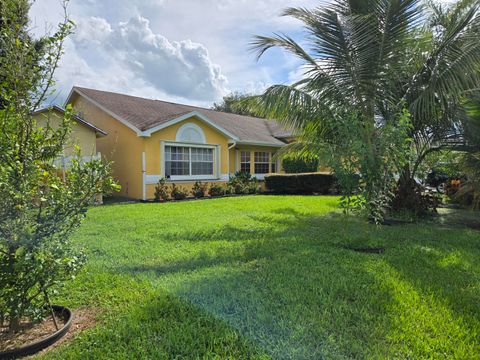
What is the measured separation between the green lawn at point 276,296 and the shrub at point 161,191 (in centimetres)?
659

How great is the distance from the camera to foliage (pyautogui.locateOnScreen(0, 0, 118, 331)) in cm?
277

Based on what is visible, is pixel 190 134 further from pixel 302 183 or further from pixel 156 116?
pixel 302 183

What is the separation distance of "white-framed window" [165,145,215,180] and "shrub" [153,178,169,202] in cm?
83

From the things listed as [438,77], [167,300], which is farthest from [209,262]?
[438,77]

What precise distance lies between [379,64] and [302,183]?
969 centimetres

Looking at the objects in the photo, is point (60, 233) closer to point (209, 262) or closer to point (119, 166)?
point (209, 262)

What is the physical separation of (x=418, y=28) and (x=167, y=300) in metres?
9.42

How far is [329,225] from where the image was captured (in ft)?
27.3

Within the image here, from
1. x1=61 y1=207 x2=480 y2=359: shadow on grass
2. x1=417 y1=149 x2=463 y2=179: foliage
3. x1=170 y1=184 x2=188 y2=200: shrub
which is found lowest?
x1=61 y1=207 x2=480 y2=359: shadow on grass

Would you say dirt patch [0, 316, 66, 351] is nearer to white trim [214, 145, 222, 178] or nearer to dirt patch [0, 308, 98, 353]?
dirt patch [0, 308, 98, 353]

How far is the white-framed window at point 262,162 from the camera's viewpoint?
20.6 m

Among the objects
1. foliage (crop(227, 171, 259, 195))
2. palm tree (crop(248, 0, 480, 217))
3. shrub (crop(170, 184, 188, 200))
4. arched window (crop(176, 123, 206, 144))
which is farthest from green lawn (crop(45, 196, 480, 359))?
foliage (crop(227, 171, 259, 195))

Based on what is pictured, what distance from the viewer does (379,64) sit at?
8.11 m

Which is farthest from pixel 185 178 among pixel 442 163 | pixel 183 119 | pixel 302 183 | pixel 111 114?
pixel 442 163
